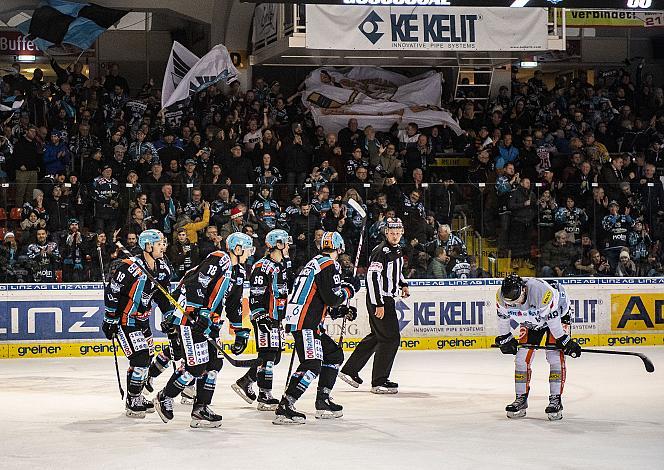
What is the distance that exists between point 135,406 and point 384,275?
3058 millimetres

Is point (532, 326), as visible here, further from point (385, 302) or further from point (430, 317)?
point (430, 317)

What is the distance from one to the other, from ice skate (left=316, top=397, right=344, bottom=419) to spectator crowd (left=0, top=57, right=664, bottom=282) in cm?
423

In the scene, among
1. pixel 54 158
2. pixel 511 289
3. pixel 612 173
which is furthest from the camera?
pixel 612 173

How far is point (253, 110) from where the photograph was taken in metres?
19.1

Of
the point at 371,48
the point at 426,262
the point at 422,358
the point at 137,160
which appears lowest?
the point at 422,358

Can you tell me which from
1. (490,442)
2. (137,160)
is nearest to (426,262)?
(137,160)

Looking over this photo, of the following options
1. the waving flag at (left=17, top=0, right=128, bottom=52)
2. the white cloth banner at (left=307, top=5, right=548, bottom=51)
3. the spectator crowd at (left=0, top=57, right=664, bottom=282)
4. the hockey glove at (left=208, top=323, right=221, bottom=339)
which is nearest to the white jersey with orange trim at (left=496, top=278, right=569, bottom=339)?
the hockey glove at (left=208, top=323, right=221, bottom=339)

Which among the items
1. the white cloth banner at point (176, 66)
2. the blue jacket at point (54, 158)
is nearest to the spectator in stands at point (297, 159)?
the white cloth banner at point (176, 66)

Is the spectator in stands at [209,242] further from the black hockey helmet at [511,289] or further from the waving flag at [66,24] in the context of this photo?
the black hockey helmet at [511,289]

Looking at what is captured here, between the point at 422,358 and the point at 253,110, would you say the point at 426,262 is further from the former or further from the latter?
the point at 253,110

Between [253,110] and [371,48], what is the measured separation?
6.97ft

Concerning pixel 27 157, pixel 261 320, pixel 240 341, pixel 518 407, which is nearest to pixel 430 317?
pixel 261 320

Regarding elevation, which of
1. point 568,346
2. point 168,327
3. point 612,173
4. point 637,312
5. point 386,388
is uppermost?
point 612,173

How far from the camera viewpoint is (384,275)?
12.2m
